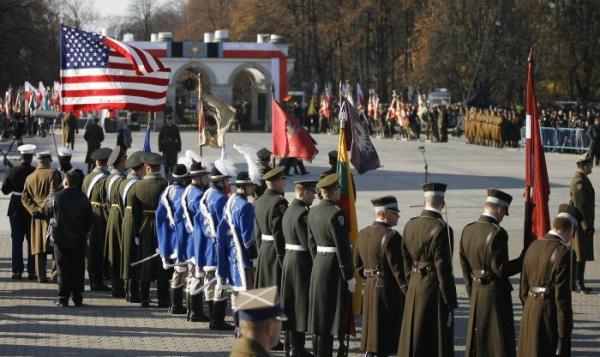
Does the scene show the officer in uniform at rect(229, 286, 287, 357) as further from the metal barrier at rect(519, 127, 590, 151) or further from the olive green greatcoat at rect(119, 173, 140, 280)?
the metal barrier at rect(519, 127, 590, 151)

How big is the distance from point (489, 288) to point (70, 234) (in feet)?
19.3

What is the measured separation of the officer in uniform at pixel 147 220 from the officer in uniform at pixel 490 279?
5.09 metres

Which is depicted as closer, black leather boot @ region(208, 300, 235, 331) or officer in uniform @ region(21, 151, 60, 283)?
black leather boot @ region(208, 300, 235, 331)

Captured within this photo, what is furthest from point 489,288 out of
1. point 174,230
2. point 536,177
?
point 174,230

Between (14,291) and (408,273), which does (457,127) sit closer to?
(14,291)

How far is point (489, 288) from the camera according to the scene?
1066cm

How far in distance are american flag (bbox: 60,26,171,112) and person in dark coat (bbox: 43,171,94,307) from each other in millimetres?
3503

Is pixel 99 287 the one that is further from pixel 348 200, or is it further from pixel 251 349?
pixel 251 349

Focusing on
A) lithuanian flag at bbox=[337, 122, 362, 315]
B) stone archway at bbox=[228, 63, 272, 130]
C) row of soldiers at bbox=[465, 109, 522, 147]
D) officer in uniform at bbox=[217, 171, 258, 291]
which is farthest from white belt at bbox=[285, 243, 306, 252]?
stone archway at bbox=[228, 63, 272, 130]

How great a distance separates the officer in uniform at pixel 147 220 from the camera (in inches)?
588

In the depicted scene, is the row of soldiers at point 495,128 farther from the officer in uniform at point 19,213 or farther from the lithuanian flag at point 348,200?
the lithuanian flag at point 348,200

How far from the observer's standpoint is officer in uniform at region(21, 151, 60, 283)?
16.5m

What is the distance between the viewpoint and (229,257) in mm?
13320

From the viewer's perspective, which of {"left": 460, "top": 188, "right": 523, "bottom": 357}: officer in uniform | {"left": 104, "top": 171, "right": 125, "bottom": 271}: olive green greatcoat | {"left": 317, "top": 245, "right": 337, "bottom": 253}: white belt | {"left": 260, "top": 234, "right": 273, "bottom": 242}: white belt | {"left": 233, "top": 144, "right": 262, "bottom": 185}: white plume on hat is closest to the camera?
{"left": 460, "top": 188, "right": 523, "bottom": 357}: officer in uniform
